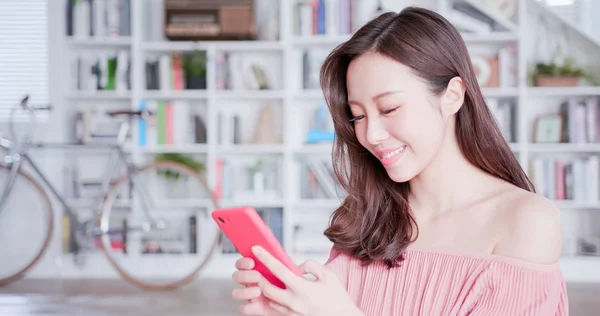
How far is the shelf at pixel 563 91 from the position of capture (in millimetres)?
3739

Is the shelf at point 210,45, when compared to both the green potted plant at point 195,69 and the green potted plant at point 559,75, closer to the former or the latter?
the green potted plant at point 195,69

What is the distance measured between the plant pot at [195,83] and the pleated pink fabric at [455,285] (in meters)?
2.95

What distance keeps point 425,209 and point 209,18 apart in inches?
117

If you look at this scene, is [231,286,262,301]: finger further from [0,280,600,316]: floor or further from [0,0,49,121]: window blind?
[0,0,49,121]: window blind

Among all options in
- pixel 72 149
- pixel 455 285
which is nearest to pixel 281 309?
pixel 455 285

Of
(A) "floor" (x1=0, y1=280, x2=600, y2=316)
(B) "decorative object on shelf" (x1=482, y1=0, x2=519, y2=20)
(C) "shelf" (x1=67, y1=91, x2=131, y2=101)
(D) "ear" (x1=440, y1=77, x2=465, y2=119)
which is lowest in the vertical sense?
(A) "floor" (x1=0, y1=280, x2=600, y2=316)

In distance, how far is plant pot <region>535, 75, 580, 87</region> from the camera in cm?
377

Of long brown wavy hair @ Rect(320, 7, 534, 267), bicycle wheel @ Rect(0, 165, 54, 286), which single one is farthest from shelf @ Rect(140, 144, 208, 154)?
long brown wavy hair @ Rect(320, 7, 534, 267)

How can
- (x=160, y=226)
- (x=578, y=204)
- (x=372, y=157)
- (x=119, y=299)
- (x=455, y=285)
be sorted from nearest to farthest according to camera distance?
(x=455, y=285), (x=372, y=157), (x=119, y=299), (x=160, y=226), (x=578, y=204)

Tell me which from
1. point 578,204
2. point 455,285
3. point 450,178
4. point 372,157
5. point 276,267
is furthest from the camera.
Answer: point 578,204

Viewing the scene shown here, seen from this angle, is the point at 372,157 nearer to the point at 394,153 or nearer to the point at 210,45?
the point at 394,153

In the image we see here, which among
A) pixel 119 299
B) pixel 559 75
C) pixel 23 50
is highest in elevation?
pixel 23 50

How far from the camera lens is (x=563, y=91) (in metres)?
3.77

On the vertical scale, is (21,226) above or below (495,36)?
below
